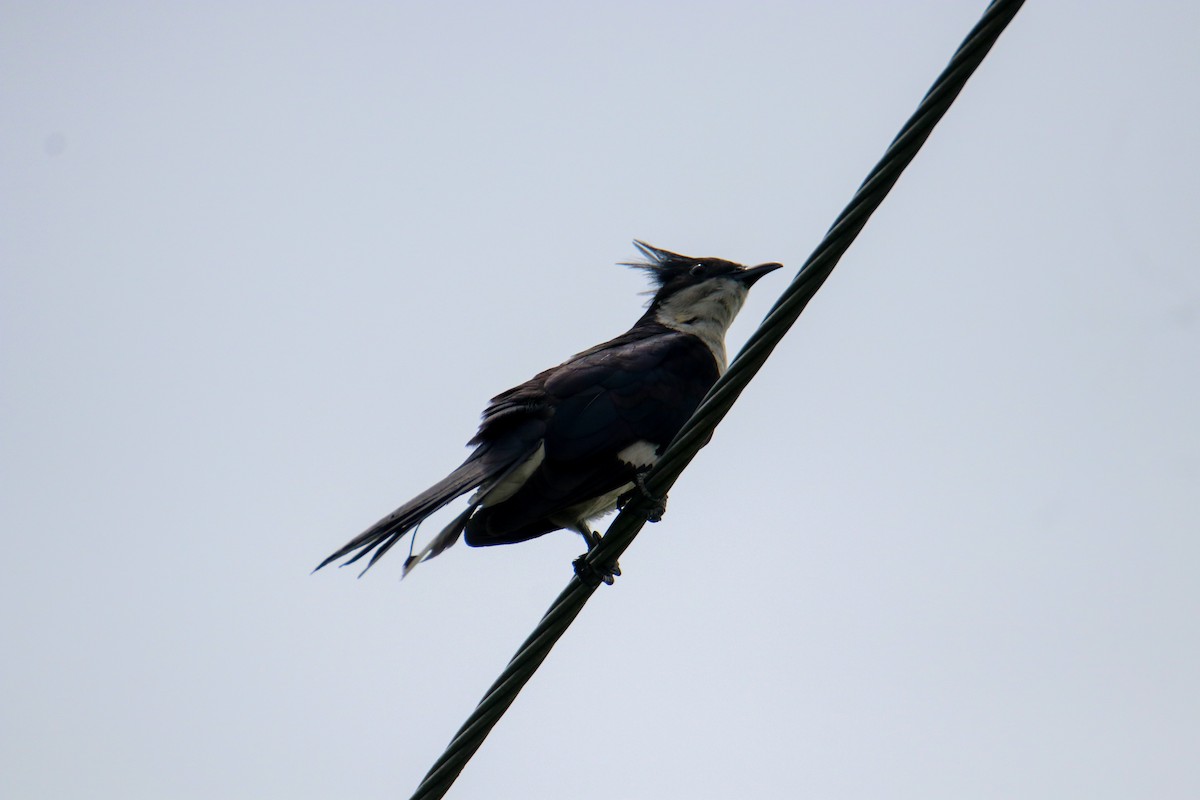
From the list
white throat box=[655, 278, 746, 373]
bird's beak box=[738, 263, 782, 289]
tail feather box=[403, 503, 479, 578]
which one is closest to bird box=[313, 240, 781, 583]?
tail feather box=[403, 503, 479, 578]

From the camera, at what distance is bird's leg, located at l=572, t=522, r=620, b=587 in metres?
3.49

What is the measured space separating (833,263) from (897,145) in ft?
1.01

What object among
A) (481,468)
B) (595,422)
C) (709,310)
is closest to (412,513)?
(481,468)

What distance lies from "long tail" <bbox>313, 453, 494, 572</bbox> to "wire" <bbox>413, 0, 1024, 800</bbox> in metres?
0.82

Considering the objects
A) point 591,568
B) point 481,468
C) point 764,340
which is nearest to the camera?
point 764,340

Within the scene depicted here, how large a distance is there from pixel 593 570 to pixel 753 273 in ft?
9.28

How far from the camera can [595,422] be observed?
4.54 m

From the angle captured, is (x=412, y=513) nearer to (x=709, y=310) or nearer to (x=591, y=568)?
(x=591, y=568)

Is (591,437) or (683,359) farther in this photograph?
(683,359)

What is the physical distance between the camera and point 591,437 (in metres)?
4.48

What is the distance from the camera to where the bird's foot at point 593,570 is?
11.3 feet

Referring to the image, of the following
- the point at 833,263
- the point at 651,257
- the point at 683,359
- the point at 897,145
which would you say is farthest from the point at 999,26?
the point at 651,257

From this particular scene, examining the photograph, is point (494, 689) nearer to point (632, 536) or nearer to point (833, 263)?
point (632, 536)

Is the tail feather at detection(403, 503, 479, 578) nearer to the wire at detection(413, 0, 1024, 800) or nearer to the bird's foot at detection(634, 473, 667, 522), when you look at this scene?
the bird's foot at detection(634, 473, 667, 522)
